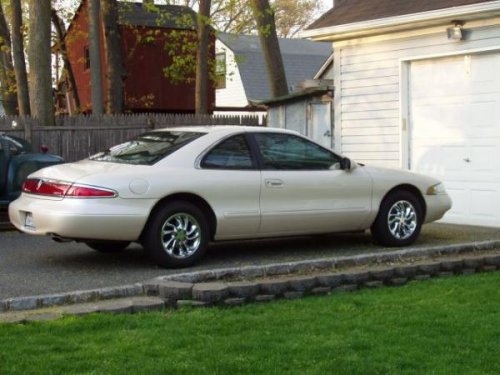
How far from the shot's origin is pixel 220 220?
324 inches

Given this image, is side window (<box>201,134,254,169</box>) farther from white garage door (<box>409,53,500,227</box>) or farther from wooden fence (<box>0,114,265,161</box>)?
wooden fence (<box>0,114,265,161</box>)

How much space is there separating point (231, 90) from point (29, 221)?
30651mm

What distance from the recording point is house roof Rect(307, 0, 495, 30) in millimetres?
11602

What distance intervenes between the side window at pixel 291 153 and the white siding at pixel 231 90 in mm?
27405

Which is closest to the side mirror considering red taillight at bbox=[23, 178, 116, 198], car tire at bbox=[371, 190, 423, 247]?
car tire at bbox=[371, 190, 423, 247]

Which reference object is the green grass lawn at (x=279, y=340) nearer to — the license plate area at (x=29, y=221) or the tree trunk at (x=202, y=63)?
the license plate area at (x=29, y=221)

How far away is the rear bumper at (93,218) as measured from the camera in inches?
296

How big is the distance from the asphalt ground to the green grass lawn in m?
1.51

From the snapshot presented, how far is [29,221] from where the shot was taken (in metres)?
8.02

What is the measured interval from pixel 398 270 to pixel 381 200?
1.92m

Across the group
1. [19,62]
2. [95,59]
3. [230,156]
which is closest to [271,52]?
[95,59]

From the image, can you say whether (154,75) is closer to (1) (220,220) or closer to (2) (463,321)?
(1) (220,220)

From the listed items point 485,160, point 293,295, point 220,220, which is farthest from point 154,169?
point 485,160

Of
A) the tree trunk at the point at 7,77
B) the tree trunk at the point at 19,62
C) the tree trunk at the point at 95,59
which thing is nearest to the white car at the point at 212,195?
the tree trunk at the point at 95,59
